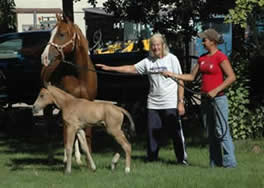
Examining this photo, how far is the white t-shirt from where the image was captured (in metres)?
9.62

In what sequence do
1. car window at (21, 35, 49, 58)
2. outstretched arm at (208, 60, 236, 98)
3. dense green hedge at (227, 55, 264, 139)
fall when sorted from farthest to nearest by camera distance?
car window at (21, 35, 49, 58)
dense green hedge at (227, 55, 264, 139)
outstretched arm at (208, 60, 236, 98)

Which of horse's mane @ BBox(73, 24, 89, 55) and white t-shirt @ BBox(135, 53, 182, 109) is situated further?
horse's mane @ BBox(73, 24, 89, 55)

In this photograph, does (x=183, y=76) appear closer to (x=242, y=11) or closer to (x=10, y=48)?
(x=242, y=11)

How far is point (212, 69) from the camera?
A: 893 cm

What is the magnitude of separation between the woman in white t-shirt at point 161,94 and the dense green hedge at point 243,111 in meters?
2.27

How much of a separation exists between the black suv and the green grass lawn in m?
3.30

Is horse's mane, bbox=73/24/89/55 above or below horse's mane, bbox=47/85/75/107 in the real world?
above

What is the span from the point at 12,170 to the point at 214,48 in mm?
3412

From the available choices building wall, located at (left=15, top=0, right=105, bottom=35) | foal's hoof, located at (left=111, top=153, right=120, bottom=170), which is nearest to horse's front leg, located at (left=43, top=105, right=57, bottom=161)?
foal's hoof, located at (left=111, top=153, right=120, bottom=170)

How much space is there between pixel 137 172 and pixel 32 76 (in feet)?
23.2

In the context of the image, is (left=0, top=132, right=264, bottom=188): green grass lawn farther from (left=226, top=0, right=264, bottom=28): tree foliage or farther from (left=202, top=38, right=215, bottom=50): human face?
(left=226, top=0, right=264, bottom=28): tree foliage

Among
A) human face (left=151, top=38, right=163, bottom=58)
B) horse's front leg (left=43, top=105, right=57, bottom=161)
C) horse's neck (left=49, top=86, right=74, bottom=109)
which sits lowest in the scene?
horse's front leg (left=43, top=105, right=57, bottom=161)

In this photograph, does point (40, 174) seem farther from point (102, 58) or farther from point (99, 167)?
point (102, 58)

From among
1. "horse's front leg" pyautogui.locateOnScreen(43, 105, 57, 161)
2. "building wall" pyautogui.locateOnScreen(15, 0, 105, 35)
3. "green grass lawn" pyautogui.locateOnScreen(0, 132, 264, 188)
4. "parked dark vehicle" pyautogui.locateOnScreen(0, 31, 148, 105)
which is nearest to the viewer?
"green grass lawn" pyautogui.locateOnScreen(0, 132, 264, 188)
